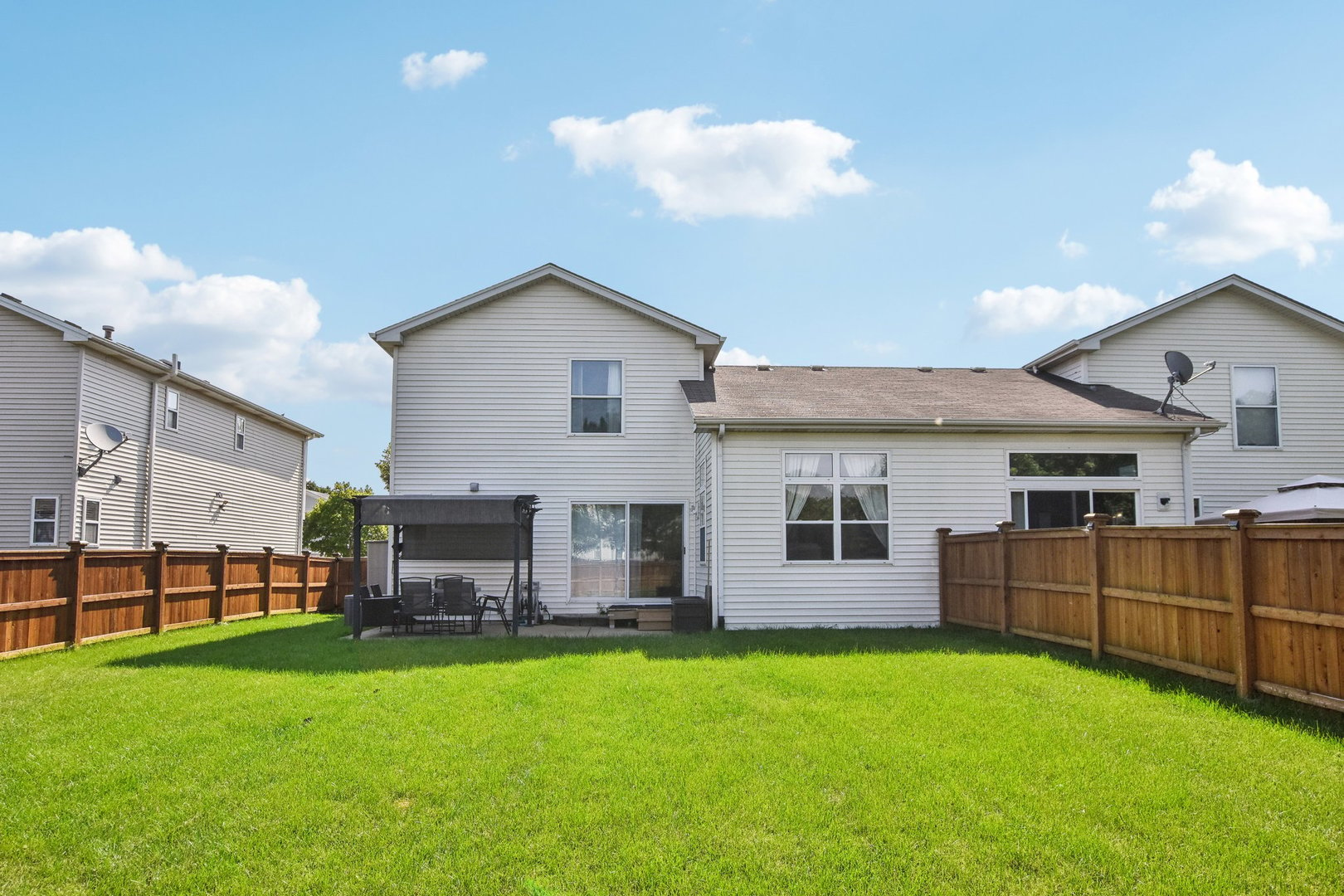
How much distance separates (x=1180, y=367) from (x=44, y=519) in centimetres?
2092

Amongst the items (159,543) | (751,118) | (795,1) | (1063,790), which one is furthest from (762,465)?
(159,543)

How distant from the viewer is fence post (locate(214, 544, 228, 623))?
50.5 ft

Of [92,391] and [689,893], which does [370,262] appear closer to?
[92,391]

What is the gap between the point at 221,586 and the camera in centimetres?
1548

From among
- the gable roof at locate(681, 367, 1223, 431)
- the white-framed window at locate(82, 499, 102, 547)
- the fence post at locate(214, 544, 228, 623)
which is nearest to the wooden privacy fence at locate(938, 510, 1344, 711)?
the gable roof at locate(681, 367, 1223, 431)

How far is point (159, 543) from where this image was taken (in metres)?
13.4

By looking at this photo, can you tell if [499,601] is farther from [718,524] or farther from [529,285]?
[529,285]

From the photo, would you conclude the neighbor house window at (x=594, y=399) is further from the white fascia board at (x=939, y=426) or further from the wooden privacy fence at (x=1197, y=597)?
the wooden privacy fence at (x=1197, y=597)

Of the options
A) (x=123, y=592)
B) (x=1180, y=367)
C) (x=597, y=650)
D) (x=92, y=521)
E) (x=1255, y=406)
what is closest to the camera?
(x=597, y=650)

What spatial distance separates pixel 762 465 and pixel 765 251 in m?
4.09

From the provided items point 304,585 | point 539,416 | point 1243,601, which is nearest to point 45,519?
point 304,585

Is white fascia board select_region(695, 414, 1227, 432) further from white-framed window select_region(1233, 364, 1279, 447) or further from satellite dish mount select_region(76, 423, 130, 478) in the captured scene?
satellite dish mount select_region(76, 423, 130, 478)

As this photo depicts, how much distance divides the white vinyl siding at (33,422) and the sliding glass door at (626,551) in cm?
965

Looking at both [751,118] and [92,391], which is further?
[92,391]
